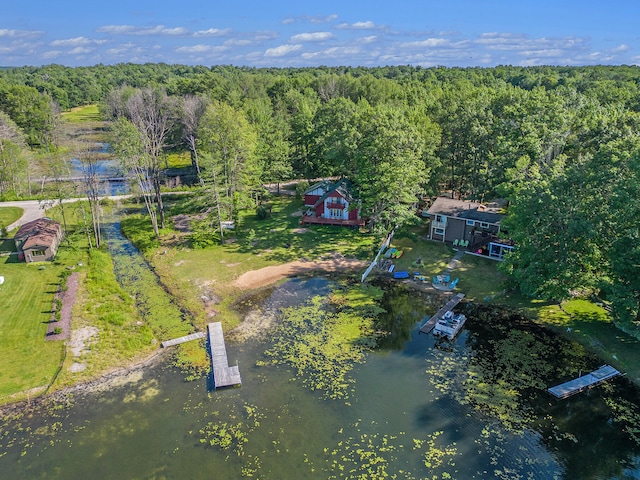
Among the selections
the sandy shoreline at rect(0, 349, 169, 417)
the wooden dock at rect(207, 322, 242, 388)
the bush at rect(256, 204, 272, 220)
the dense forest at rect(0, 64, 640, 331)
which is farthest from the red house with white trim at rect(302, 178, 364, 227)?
the sandy shoreline at rect(0, 349, 169, 417)

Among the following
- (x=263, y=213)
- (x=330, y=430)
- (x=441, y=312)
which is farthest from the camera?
(x=263, y=213)

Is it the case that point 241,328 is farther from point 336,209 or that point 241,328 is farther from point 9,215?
point 9,215

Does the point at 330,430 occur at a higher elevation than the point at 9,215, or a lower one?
lower

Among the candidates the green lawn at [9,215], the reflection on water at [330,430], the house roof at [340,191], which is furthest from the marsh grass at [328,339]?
the green lawn at [9,215]

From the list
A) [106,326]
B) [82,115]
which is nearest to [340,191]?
[106,326]

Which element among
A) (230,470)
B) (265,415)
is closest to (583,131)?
(265,415)

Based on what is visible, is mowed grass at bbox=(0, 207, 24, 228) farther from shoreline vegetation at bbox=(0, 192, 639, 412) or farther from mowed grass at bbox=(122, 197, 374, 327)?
shoreline vegetation at bbox=(0, 192, 639, 412)
